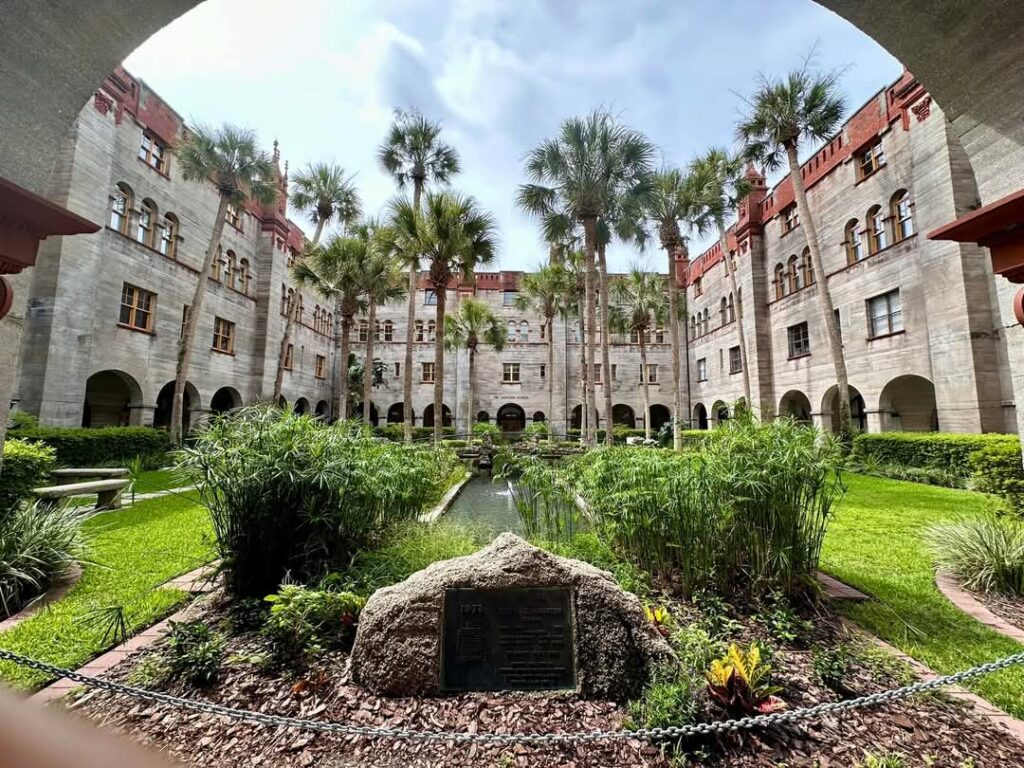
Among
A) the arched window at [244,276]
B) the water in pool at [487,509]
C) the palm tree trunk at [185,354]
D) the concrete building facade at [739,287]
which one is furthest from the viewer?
the arched window at [244,276]

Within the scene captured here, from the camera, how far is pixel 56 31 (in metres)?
2.33

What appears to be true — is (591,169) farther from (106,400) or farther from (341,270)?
(106,400)

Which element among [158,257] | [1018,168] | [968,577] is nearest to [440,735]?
[1018,168]

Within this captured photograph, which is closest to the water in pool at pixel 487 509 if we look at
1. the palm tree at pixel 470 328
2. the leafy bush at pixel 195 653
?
the leafy bush at pixel 195 653

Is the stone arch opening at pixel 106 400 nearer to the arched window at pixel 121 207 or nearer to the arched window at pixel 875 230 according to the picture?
the arched window at pixel 121 207

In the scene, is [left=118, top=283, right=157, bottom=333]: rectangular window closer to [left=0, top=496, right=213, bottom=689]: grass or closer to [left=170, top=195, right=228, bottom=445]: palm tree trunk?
[left=170, top=195, right=228, bottom=445]: palm tree trunk

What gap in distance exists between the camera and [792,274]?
18641 millimetres

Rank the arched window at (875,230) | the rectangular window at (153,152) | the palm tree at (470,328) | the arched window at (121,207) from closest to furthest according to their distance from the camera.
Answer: the arched window at (121,207), the arched window at (875,230), the rectangular window at (153,152), the palm tree at (470,328)

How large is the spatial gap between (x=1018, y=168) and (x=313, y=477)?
5100mm

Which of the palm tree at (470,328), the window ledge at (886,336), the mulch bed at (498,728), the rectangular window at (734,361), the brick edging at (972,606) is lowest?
the mulch bed at (498,728)

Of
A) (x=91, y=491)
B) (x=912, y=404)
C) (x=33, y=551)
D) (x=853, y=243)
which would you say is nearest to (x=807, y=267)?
(x=853, y=243)

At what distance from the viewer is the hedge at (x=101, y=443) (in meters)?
10.3

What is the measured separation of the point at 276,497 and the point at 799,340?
792 inches

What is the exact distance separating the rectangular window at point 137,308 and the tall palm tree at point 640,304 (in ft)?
66.7
